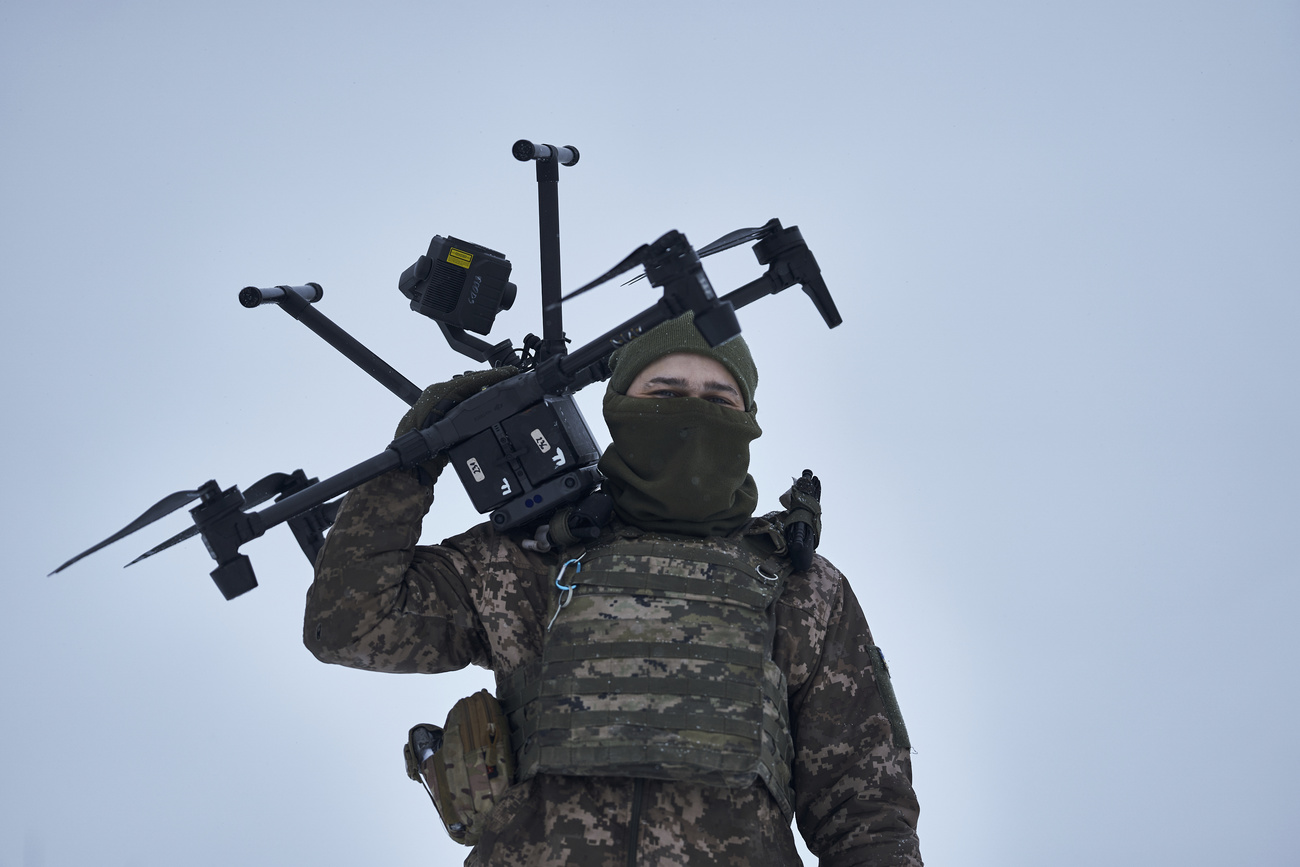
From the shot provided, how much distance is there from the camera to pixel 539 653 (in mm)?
2482

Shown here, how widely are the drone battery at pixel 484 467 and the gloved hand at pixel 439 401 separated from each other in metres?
0.06

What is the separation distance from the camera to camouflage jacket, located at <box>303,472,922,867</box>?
2.29m

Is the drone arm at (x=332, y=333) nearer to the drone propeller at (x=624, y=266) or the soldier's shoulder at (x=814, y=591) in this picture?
the drone propeller at (x=624, y=266)

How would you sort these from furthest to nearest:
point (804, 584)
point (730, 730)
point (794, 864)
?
point (804, 584) → point (794, 864) → point (730, 730)

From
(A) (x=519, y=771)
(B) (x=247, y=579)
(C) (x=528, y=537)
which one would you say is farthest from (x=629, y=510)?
(B) (x=247, y=579)

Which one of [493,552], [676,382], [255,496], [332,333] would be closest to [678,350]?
[676,382]

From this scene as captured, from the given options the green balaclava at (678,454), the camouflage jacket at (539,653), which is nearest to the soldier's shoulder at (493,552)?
the camouflage jacket at (539,653)

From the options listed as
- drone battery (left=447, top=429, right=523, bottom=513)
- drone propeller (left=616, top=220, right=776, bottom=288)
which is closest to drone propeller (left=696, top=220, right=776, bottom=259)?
drone propeller (left=616, top=220, right=776, bottom=288)

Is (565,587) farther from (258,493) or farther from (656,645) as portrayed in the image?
(258,493)

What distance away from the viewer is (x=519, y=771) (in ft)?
7.72

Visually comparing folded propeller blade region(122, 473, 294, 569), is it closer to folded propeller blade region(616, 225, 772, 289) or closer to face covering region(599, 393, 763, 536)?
face covering region(599, 393, 763, 536)

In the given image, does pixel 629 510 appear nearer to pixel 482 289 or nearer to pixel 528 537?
pixel 528 537

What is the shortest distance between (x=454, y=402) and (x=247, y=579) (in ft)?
2.01

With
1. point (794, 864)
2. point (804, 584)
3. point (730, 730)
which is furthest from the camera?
point (804, 584)
